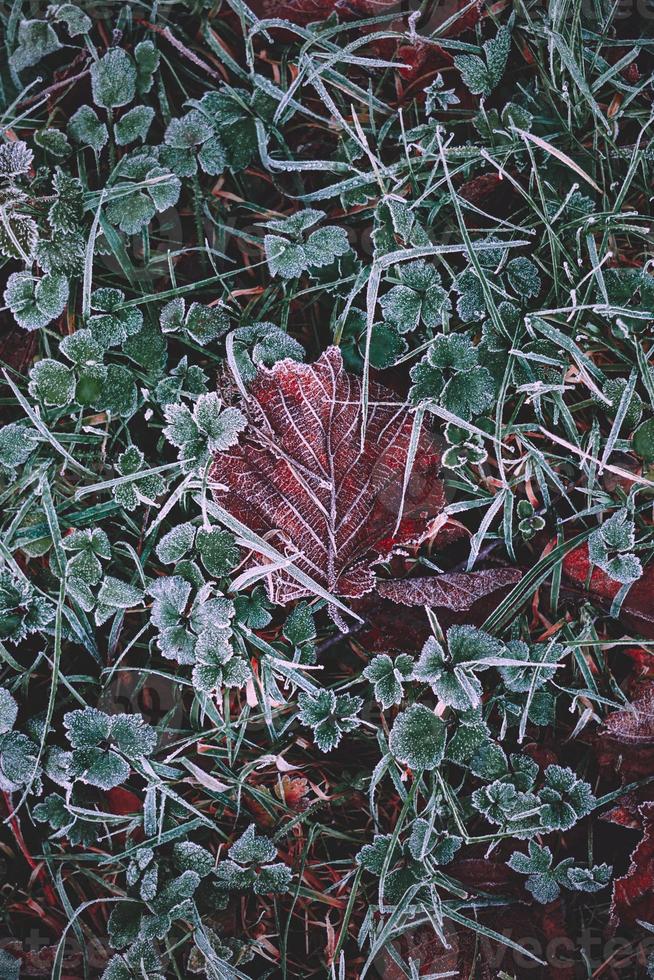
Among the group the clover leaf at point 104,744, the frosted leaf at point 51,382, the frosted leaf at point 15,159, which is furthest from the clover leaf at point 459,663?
the frosted leaf at point 15,159

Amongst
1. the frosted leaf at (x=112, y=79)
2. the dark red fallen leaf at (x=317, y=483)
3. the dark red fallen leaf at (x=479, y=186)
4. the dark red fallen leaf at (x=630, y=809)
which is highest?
the frosted leaf at (x=112, y=79)

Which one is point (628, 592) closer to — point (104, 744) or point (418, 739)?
point (418, 739)

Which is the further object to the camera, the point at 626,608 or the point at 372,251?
the point at 372,251

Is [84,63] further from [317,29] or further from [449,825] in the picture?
[449,825]

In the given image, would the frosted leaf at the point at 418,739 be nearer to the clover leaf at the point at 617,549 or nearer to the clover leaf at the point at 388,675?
the clover leaf at the point at 388,675

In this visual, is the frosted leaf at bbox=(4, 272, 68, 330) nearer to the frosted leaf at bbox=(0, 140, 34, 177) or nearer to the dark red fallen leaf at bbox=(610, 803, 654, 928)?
the frosted leaf at bbox=(0, 140, 34, 177)

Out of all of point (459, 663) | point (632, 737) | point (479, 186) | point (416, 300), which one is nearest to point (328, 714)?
point (459, 663)

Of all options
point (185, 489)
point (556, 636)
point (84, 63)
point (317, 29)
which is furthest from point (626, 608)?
point (84, 63)
